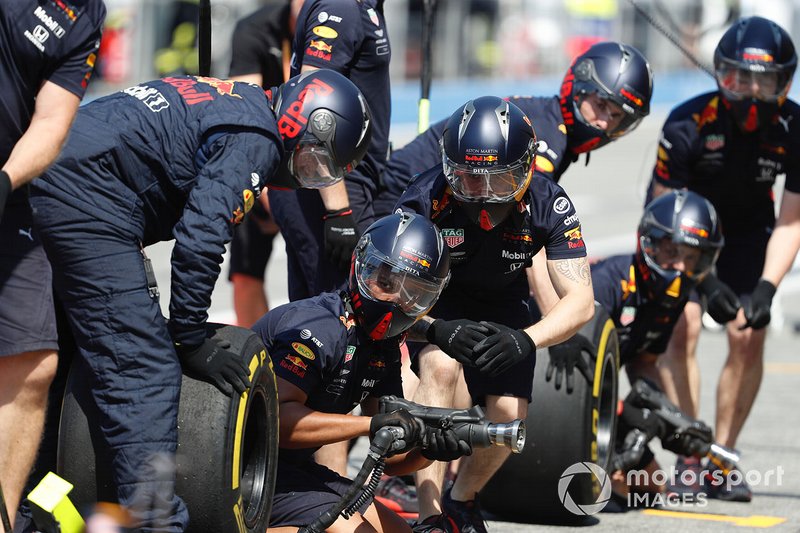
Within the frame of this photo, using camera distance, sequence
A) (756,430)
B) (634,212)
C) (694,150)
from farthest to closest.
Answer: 1. (634,212)
2. (756,430)
3. (694,150)

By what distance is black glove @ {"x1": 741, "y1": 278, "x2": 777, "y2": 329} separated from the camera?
6.81 metres

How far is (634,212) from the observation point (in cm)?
1800

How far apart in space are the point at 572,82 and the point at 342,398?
210 cm

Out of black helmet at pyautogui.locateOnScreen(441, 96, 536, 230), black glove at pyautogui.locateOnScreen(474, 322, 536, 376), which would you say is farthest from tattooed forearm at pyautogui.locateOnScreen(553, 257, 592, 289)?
black glove at pyautogui.locateOnScreen(474, 322, 536, 376)

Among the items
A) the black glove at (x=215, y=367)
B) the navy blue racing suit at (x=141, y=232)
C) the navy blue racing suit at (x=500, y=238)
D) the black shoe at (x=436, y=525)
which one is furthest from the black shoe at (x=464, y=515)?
the navy blue racing suit at (x=141, y=232)

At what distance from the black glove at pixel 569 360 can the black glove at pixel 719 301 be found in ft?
4.04

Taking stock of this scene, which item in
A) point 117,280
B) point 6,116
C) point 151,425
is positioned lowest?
point 151,425

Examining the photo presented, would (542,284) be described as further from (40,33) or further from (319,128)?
(40,33)

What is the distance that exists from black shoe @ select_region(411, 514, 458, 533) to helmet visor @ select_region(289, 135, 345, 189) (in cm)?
134

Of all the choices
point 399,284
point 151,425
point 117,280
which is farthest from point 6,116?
point 399,284

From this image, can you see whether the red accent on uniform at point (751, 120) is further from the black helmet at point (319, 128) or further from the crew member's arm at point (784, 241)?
the black helmet at point (319, 128)

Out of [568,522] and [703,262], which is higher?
[703,262]

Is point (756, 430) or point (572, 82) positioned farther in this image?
point (756, 430)

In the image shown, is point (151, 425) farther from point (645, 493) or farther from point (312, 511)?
point (645, 493)
